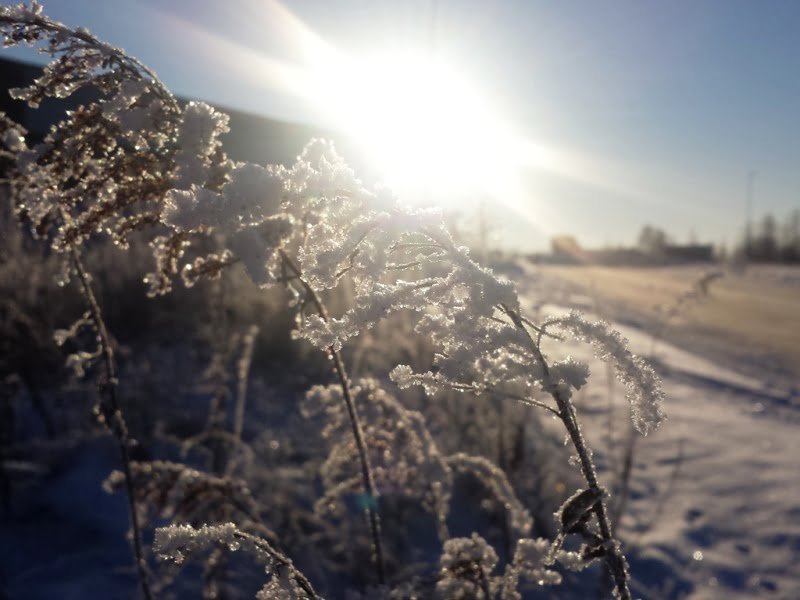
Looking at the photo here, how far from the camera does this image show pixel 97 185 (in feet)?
3.73

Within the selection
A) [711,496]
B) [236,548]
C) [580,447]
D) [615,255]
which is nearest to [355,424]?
[236,548]

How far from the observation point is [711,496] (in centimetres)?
397

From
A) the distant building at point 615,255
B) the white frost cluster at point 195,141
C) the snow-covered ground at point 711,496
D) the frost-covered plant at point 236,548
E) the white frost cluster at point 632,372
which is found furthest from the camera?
the distant building at point 615,255

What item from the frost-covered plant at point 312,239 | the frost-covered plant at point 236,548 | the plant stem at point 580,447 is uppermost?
the frost-covered plant at point 312,239

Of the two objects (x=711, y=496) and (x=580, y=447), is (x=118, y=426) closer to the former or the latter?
(x=580, y=447)

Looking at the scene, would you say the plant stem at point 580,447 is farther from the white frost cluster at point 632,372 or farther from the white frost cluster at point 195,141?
the white frost cluster at point 195,141

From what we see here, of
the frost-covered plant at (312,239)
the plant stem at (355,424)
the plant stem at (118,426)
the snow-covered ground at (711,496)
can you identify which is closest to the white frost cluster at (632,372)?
the frost-covered plant at (312,239)

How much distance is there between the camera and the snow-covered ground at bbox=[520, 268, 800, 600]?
3119 millimetres

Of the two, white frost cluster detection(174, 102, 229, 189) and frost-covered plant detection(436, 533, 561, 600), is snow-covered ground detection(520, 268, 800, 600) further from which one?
white frost cluster detection(174, 102, 229, 189)

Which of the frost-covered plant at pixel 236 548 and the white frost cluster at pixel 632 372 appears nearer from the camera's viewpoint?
the white frost cluster at pixel 632 372

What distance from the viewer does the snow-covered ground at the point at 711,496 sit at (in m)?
3.12

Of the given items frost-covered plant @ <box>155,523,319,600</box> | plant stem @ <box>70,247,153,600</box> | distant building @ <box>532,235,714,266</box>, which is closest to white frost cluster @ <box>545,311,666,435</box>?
frost-covered plant @ <box>155,523,319,600</box>

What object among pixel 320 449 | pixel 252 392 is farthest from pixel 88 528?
pixel 252 392

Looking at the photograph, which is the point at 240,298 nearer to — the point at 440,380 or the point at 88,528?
the point at 88,528
